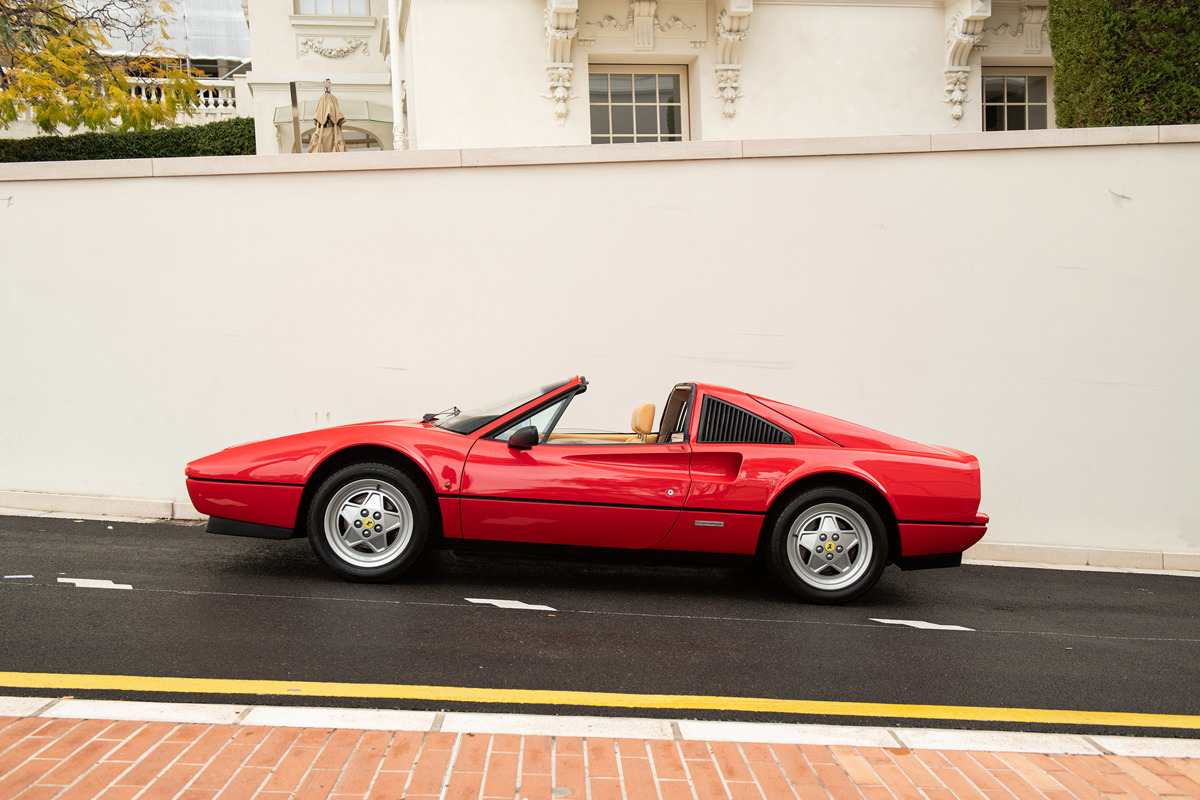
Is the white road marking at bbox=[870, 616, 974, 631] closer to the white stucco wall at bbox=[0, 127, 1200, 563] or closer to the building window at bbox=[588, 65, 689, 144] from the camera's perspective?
the white stucco wall at bbox=[0, 127, 1200, 563]

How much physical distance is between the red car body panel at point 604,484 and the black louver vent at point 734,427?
0.16ft

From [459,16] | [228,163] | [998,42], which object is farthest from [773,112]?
[228,163]

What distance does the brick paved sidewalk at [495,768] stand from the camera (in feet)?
8.82

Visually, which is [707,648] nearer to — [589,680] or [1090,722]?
[589,680]

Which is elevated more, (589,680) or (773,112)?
(773,112)

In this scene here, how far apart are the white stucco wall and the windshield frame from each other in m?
1.84

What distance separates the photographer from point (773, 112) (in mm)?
11648

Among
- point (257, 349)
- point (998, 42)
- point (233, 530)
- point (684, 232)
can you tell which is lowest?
point (233, 530)

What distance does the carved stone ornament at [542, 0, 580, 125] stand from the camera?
429 inches

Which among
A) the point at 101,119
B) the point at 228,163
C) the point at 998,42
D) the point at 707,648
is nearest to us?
the point at 707,648

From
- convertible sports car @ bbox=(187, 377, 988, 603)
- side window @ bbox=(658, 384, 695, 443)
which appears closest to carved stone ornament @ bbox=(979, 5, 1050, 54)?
side window @ bbox=(658, 384, 695, 443)

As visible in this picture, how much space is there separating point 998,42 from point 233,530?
11.4 metres

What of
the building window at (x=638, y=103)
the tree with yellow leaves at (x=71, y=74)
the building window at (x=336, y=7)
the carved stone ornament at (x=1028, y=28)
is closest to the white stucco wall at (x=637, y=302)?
the building window at (x=638, y=103)

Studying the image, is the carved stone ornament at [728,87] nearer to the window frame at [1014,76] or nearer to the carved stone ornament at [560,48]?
the carved stone ornament at [560,48]
